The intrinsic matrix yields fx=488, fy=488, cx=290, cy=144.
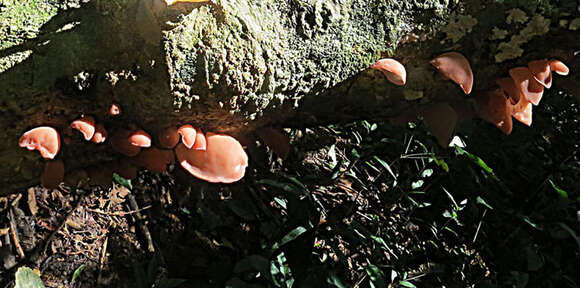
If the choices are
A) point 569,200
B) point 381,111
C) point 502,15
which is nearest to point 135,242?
point 381,111

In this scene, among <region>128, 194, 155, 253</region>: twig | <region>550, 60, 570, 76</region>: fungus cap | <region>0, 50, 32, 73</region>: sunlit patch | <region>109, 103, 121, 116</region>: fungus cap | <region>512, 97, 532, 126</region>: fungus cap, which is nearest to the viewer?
<region>0, 50, 32, 73</region>: sunlit patch

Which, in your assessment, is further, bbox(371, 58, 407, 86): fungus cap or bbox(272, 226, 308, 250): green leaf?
bbox(272, 226, 308, 250): green leaf

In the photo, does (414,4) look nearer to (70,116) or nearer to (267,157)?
(70,116)

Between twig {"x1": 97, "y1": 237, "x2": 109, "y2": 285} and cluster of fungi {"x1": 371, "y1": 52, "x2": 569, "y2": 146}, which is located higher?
cluster of fungi {"x1": 371, "y1": 52, "x2": 569, "y2": 146}

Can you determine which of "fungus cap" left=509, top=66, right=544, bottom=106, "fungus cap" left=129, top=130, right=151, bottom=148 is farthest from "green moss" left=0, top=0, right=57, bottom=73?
"fungus cap" left=509, top=66, right=544, bottom=106

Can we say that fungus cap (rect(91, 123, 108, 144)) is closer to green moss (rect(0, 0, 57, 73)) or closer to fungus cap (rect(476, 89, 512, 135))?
green moss (rect(0, 0, 57, 73))

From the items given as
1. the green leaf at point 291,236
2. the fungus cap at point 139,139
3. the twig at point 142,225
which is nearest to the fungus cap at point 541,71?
the fungus cap at point 139,139

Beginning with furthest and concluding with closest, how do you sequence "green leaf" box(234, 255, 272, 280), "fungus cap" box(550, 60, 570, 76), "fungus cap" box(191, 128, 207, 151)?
"green leaf" box(234, 255, 272, 280), "fungus cap" box(550, 60, 570, 76), "fungus cap" box(191, 128, 207, 151)

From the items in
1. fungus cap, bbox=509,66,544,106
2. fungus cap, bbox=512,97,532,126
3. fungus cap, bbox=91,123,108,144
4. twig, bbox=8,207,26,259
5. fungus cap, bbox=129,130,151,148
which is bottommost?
twig, bbox=8,207,26,259
